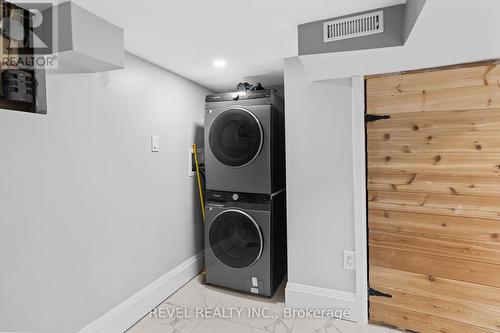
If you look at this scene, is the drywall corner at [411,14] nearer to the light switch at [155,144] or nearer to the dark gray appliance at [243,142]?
the dark gray appliance at [243,142]

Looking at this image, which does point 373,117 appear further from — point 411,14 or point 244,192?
point 244,192

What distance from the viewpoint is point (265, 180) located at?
2.34 m

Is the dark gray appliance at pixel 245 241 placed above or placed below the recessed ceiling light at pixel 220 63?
below

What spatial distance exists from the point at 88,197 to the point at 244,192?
1.21 metres

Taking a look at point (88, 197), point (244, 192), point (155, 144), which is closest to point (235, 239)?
point (244, 192)

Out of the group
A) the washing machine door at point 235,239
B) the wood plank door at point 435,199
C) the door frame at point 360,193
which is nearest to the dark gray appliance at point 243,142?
the washing machine door at point 235,239

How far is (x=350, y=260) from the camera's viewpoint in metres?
2.03

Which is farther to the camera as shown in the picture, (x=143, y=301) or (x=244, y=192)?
(x=244, y=192)

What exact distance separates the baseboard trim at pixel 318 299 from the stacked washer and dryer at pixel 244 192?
8.4 inches

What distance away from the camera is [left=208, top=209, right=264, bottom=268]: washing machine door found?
7.69 ft

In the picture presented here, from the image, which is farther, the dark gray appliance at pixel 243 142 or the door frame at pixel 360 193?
the dark gray appliance at pixel 243 142

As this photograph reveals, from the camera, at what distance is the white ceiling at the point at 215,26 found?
139 centimetres

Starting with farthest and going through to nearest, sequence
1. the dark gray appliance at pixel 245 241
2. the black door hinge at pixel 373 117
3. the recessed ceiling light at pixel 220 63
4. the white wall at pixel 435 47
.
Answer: the dark gray appliance at pixel 245 241
the recessed ceiling light at pixel 220 63
the black door hinge at pixel 373 117
the white wall at pixel 435 47

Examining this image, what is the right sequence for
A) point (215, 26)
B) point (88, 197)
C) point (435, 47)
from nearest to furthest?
point (435, 47) → point (215, 26) → point (88, 197)
